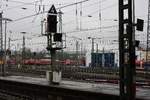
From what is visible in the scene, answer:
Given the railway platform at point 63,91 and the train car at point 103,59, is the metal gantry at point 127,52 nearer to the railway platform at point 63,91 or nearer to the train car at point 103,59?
the railway platform at point 63,91

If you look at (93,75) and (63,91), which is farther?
(93,75)

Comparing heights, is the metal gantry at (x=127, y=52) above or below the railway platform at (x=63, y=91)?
above

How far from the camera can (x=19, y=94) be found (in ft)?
68.6

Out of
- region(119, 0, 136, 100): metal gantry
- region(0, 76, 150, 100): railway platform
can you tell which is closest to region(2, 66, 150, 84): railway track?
region(0, 76, 150, 100): railway platform

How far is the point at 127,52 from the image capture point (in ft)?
39.1

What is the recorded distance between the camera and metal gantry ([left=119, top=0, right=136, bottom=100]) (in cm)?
1170

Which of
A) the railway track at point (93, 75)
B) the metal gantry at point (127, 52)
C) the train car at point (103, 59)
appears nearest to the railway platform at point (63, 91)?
the metal gantry at point (127, 52)

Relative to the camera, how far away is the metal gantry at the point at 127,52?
460 inches

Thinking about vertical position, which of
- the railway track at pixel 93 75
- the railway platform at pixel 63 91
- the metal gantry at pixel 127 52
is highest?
the metal gantry at pixel 127 52

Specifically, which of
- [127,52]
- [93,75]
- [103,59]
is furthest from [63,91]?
[103,59]

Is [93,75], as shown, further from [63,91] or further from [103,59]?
[103,59]

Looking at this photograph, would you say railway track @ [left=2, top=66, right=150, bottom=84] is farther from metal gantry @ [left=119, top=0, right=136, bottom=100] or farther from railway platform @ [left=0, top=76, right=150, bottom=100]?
metal gantry @ [left=119, top=0, right=136, bottom=100]

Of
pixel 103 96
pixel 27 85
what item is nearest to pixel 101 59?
pixel 27 85

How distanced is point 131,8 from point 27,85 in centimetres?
1047
